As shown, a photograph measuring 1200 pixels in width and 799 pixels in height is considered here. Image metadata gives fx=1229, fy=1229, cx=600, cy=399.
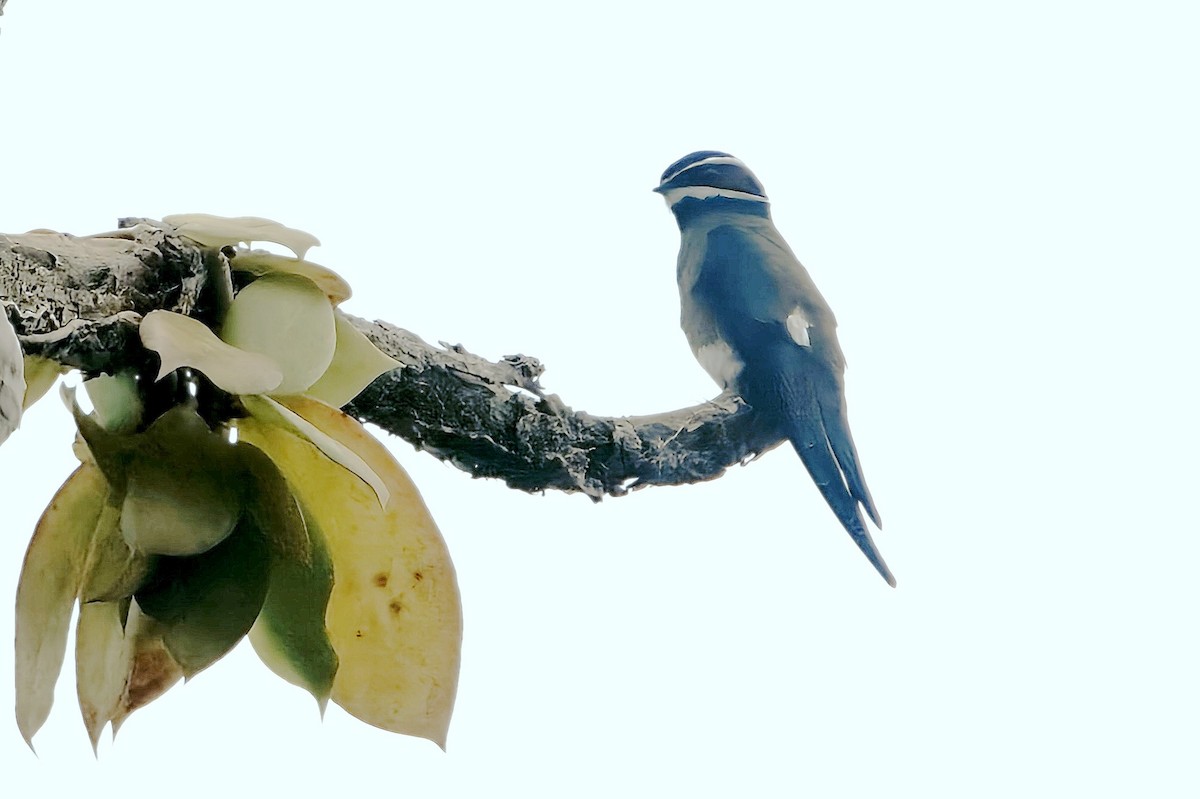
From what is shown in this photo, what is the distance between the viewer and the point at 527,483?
15.9 inches

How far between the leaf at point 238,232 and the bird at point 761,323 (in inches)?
10.6

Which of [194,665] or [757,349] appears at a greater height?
[757,349]

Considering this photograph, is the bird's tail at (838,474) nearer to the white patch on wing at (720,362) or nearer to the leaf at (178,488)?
the white patch on wing at (720,362)

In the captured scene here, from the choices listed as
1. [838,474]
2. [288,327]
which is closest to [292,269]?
[288,327]

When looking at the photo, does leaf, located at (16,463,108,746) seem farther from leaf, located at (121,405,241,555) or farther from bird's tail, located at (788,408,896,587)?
bird's tail, located at (788,408,896,587)

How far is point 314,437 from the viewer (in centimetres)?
25

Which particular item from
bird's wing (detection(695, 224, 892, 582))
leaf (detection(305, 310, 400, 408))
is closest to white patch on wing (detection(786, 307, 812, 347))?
bird's wing (detection(695, 224, 892, 582))

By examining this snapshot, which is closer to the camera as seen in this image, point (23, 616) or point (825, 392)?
point (23, 616)

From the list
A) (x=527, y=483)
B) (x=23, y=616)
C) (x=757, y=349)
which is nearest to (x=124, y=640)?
(x=23, y=616)

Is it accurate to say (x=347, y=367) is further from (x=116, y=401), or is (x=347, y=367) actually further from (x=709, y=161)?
(x=709, y=161)

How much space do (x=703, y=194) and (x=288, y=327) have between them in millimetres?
355

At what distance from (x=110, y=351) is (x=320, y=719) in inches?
3.8

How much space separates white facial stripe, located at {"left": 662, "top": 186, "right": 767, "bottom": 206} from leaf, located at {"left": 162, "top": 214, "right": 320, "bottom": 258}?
1.12 ft

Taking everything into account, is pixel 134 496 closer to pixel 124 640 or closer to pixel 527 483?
pixel 124 640
